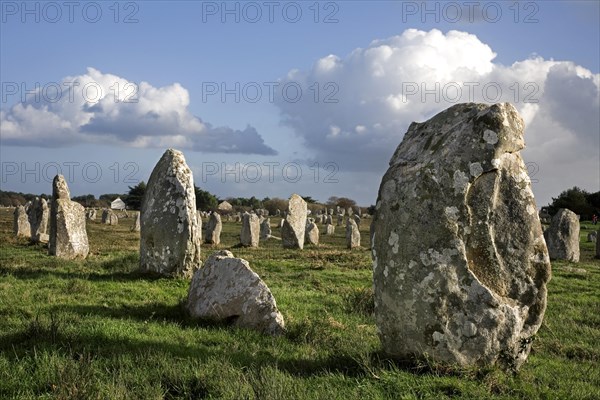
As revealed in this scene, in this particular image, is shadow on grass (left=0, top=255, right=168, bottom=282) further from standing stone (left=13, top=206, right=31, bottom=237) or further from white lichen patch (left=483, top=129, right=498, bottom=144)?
standing stone (left=13, top=206, right=31, bottom=237)

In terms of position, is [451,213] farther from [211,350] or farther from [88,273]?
[88,273]

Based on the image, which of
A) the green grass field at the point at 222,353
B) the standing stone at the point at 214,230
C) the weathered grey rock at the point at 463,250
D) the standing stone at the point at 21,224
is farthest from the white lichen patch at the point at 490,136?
the standing stone at the point at 21,224

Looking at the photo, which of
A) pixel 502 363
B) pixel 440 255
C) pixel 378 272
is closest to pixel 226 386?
pixel 378 272

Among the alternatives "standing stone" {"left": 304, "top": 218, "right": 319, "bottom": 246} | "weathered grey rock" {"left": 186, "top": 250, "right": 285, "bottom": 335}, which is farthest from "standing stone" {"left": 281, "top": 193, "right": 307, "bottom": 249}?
"weathered grey rock" {"left": 186, "top": 250, "right": 285, "bottom": 335}

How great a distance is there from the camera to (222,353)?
745 cm

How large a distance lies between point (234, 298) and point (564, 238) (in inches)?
853

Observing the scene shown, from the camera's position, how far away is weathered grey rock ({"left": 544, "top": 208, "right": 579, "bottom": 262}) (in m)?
26.1

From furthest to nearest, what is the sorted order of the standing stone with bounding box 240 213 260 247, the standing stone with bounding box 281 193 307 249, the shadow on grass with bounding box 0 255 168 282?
1. the standing stone with bounding box 281 193 307 249
2. the standing stone with bounding box 240 213 260 247
3. the shadow on grass with bounding box 0 255 168 282

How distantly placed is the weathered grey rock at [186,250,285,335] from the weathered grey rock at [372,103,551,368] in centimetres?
253

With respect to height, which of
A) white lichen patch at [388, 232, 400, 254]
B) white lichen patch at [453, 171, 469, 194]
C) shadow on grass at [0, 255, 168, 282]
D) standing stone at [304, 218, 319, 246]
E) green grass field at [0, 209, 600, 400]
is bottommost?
green grass field at [0, 209, 600, 400]

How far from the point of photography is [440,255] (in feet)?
21.2

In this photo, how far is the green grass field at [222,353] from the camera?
5938 mm

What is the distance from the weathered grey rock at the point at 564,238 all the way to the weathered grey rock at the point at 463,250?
69.7ft

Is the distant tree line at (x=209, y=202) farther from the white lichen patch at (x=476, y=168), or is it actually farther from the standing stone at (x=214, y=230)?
the white lichen patch at (x=476, y=168)
